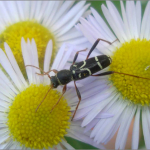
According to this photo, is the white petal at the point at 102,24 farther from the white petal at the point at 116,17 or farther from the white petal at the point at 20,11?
the white petal at the point at 20,11

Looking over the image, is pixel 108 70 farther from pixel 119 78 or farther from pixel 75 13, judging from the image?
pixel 75 13

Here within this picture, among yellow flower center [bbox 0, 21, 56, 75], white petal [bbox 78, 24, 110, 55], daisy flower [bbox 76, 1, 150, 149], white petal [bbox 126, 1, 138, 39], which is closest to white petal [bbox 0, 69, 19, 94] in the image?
yellow flower center [bbox 0, 21, 56, 75]

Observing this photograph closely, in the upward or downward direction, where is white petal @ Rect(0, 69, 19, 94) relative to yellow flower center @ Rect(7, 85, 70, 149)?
upward

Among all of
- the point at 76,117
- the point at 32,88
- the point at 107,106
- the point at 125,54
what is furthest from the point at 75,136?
the point at 125,54

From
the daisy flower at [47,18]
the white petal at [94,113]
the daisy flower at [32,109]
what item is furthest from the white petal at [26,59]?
the white petal at [94,113]

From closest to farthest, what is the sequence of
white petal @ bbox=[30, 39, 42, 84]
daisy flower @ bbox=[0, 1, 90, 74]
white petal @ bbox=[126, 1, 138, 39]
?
1. white petal @ bbox=[30, 39, 42, 84]
2. white petal @ bbox=[126, 1, 138, 39]
3. daisy flower @ bbox=[0, 1, 90, 74]

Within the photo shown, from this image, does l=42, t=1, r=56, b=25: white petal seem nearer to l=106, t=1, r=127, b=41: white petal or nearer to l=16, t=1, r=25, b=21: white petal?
l=16, t=1, r=25, b=21: white petal

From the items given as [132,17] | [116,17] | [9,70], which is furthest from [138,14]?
[9,70]
